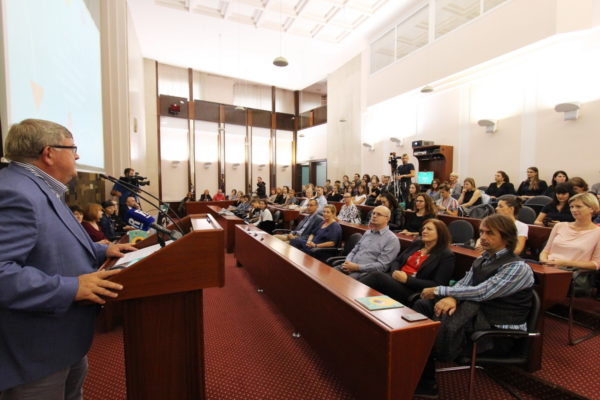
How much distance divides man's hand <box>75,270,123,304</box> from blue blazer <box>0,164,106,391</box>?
0.08 feet

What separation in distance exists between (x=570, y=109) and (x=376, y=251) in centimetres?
482

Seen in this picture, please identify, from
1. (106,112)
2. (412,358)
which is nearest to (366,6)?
(106,112)

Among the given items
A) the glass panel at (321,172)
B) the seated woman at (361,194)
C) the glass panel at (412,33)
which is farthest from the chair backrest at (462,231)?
the glass panel at (321,172)

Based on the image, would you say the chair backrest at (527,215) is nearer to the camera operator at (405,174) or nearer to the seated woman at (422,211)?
the seated woman at (422,211)

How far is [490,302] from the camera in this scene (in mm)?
1705

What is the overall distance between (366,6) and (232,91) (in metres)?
6.95

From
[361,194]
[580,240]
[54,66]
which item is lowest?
[580,240]

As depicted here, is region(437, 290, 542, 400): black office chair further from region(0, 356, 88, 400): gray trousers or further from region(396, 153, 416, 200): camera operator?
region(396, 153, 416, 200): camera operator

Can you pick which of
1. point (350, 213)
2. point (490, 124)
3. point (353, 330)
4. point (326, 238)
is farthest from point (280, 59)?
point (353, 330)

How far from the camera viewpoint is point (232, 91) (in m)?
12.9

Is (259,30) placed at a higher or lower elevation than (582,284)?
higher

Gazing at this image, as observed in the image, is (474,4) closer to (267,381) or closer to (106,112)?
(106,112)

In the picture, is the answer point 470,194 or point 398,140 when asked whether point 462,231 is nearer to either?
point 470,194

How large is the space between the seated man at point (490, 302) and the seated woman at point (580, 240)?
91cm
